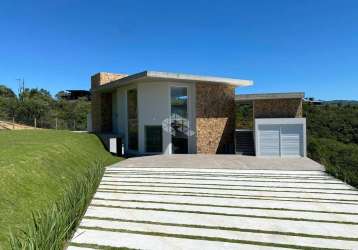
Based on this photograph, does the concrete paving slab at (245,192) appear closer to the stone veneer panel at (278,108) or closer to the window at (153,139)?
the window at (153,139)

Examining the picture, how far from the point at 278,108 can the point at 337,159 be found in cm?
685

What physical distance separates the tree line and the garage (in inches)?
1132

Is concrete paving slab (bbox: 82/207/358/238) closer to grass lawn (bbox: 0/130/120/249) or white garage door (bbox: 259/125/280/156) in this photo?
grass lawn (bbox: 0/130/120/249)

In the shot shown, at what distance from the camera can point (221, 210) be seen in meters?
9.43

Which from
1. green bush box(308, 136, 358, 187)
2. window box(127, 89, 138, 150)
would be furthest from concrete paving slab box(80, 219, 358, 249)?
window box(127, 89, 138, 150)

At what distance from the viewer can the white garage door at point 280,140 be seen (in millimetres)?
19203

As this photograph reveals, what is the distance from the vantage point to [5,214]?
283 inches

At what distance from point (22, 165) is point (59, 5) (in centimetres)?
1339

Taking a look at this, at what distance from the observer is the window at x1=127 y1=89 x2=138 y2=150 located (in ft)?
72.9

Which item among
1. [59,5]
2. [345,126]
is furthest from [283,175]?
[345,126]

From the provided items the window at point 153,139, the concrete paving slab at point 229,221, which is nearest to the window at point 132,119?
the window at point 153,139

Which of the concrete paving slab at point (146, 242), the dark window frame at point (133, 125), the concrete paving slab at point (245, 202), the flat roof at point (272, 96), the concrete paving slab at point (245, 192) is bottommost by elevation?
the concrete paving slab at point (146, 242)

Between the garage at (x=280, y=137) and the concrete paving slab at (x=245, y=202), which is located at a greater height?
the garage at (x=280, y=137)

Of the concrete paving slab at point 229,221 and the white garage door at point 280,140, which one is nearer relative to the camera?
the concrete paving slab at point 229,221
